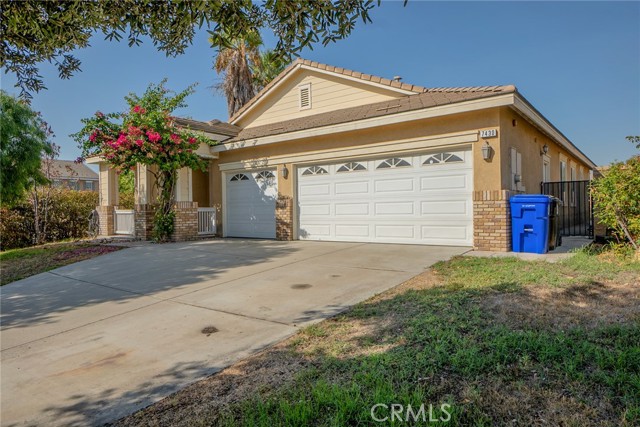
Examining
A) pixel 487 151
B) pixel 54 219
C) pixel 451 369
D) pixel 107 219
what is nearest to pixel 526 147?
pixel 487 151

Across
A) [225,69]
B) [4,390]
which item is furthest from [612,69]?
[225,69]

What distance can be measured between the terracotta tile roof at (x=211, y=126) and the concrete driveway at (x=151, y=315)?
19.0ft

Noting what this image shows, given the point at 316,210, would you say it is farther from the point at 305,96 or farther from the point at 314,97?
the point at 305,96

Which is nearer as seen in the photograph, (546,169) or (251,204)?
(546,169)

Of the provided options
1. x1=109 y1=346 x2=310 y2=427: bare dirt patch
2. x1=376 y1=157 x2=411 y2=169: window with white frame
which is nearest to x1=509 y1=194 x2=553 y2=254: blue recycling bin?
x1=376 y1=157 x2=411 y2=169: window with white frame

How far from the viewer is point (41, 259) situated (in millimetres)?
9453

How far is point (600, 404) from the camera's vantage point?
2.31 metres

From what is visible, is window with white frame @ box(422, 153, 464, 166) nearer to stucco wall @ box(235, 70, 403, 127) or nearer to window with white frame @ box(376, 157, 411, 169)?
window with white frame @ box(376, 157, 411, 169)

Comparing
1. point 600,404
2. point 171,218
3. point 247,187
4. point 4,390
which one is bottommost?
point 4,390

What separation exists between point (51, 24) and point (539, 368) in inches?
214

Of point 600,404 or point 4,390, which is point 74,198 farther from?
point 600,404

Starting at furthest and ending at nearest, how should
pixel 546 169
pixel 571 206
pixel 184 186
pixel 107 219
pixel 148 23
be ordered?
1. pixel 107 219
2. pixel 571 206
3. pixel 184 186
4. pixel 546 169
5. pixel 148 23

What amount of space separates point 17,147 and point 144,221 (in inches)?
182

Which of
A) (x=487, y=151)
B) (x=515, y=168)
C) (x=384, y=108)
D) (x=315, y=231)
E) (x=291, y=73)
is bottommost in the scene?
(x=315, y=231)
